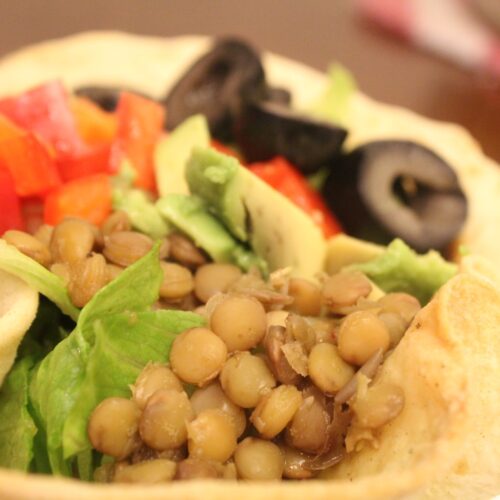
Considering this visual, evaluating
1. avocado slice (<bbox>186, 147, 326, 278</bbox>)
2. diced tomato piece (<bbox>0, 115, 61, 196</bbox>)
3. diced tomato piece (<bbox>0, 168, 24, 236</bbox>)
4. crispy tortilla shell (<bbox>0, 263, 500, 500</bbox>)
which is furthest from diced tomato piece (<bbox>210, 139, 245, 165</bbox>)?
crispy tortilla shell (<bbox>0, 263, 500, 500</bbox>)

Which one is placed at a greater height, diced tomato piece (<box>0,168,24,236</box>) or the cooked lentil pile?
the cooked lentil pile

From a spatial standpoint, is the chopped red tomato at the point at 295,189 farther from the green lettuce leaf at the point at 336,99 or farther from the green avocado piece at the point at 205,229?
the green lettuce leaf at the point at 336,99

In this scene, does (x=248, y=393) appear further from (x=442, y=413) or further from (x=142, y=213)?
(x=142, y=213)

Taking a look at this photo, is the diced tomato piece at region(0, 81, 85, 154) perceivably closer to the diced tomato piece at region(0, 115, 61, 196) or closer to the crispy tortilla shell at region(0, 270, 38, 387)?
the diced tomato piece at region(0, 115, 61, 196)

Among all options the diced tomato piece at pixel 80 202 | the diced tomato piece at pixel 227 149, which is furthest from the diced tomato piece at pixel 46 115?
the diced tomato piece at pixel 227 149

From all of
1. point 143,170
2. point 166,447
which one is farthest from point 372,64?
point 166,447

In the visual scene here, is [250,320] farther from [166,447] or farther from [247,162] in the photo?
[247,162]
